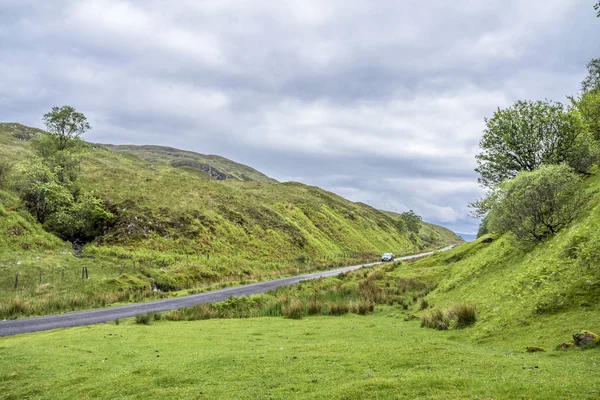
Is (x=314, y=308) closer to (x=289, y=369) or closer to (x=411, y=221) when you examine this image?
(x=289, y=369)

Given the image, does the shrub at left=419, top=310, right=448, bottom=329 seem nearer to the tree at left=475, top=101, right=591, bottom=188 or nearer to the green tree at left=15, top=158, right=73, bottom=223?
the tree at left=475, top=101, right=591, bottom=188

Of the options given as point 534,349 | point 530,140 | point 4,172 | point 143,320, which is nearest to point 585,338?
point 534,349

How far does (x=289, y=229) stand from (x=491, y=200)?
2372 inches

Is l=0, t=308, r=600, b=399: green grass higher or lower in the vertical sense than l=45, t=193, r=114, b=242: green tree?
lower

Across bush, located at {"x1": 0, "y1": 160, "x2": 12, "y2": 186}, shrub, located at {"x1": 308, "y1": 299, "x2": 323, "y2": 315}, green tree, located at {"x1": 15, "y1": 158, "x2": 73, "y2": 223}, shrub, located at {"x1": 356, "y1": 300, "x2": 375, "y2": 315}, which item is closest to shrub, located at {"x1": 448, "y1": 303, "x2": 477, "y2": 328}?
shrub, located at {"x1": 356, "y1": 300, "x2": 375, "y2": 315}

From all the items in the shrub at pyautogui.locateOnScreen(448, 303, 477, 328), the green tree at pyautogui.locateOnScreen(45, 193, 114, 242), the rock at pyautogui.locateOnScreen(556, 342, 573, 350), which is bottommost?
the shrub at pyautogui.locateOnScreen(448, 303, 477, 328)

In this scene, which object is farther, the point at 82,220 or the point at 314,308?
the point at 82,220

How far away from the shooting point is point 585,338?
30.8 feet

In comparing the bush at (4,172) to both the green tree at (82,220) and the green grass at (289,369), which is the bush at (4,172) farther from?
the green grass at (289,369)

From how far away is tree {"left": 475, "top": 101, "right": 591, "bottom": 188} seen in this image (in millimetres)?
31672

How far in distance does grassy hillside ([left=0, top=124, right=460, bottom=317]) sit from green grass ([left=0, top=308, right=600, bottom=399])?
56.8 ft

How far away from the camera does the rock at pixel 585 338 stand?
9.25 metres

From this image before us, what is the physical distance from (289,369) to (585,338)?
7.83 metres

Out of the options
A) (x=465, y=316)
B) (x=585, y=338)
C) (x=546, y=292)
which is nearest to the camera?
(x=585, y=338)
